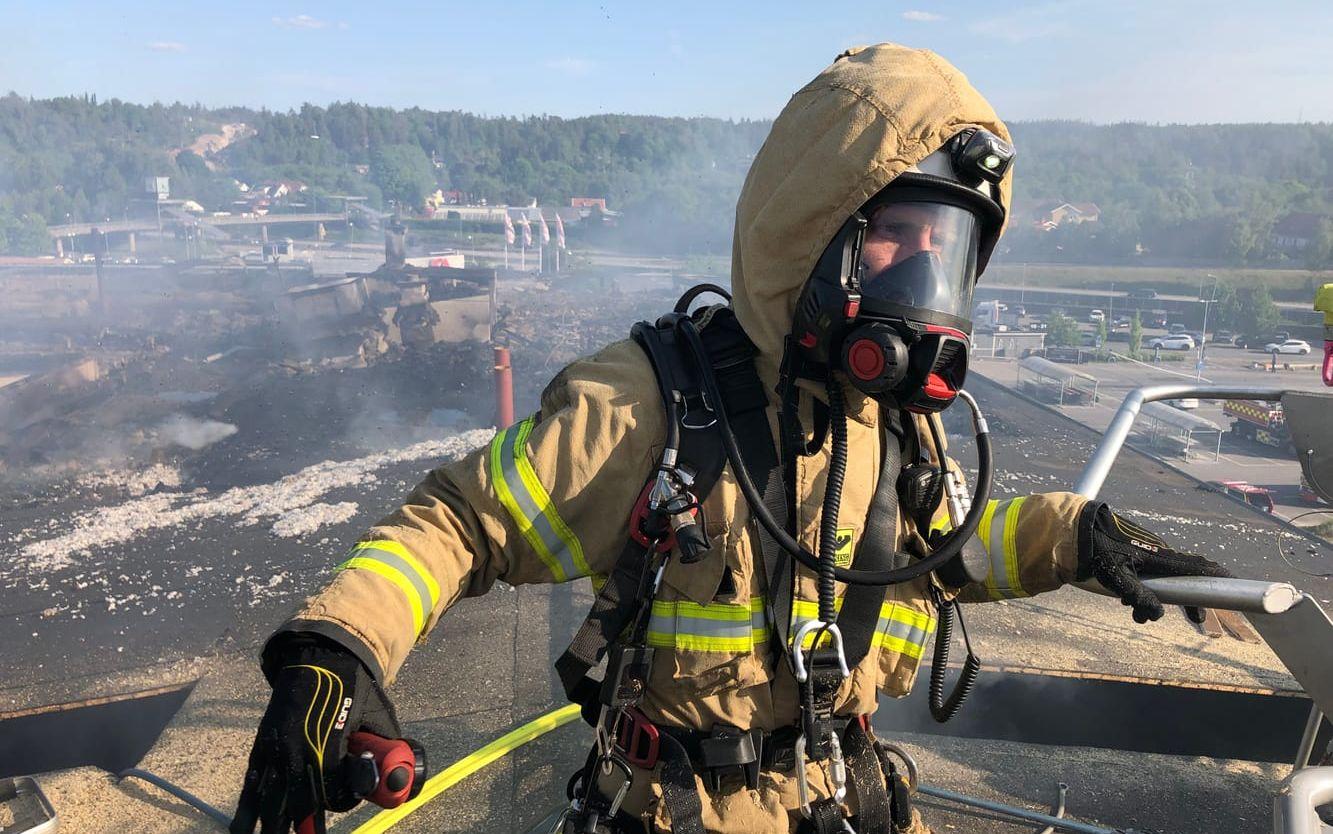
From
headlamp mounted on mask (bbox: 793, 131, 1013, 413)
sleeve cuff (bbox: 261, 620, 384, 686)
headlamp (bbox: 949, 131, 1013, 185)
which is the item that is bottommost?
sleeve cuff (bbox: 261, 620, 384, 686)

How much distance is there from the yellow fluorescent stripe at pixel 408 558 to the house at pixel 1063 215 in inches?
2449

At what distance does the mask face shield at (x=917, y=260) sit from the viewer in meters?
1.53

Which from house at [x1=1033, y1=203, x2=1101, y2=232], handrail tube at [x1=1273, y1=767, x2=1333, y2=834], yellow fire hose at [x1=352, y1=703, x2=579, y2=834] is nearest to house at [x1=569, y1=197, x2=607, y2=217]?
house at [x1=1033, y1=203, x2=1101, y2=232]

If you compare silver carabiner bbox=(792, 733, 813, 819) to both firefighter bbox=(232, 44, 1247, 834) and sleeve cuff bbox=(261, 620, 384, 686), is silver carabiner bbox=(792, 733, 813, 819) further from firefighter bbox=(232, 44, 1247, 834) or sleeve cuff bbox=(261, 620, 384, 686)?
sleeve cuff bbox=(261, 620, 384, 686)

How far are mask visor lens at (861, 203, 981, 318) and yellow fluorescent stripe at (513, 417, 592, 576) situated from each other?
66 cm

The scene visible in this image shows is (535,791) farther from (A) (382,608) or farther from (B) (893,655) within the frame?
(A) (382,608)

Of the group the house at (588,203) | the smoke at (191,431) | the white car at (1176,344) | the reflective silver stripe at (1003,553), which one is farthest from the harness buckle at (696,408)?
the house at (588,203)

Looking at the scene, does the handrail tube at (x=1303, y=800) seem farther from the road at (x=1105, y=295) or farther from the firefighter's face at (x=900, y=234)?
the road at (x=1105, y=295)

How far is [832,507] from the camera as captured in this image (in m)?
1.48

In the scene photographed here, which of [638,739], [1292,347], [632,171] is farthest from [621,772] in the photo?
[632,171]

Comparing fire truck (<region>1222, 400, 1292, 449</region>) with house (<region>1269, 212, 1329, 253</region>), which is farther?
house (<region>1269, 212, 1329, 253</region>)

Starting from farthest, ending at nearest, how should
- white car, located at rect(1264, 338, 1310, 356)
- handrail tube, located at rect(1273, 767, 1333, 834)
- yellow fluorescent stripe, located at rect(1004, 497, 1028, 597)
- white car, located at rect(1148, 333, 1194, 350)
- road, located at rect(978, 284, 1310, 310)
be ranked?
1. road, located at rect(978, 284, 1310, 310)
2. white car, located at rect(1148, 333, 1194, 350)
3. white car, located at rect(1264, 338, 1310, 356)
4. yellow fluorescent stripe, located at rect(1004, 497, 1028, 597)
5. handrail tube, located at rect(1273, 767, 1333, 834)

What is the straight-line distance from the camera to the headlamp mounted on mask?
58.3 inches

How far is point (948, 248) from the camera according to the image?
1.59 metres
